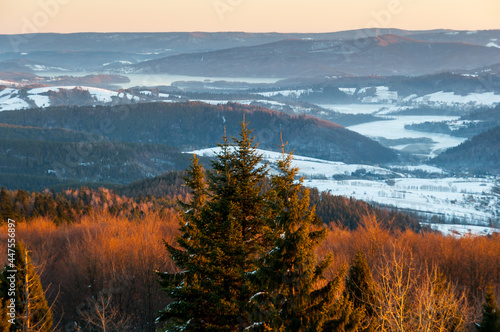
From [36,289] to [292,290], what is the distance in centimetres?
1884

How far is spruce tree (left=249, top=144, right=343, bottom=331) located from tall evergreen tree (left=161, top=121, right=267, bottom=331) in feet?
14.2

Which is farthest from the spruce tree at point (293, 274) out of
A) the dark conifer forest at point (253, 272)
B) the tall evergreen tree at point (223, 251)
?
the tall evergreen tree at point (223, 251)

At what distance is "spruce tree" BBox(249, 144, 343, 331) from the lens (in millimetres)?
18375

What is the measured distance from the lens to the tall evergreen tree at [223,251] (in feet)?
79.6

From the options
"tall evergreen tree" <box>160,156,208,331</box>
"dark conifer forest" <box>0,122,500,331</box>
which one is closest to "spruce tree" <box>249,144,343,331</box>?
"dark conifer forest" <box>0,122,500,331</box>

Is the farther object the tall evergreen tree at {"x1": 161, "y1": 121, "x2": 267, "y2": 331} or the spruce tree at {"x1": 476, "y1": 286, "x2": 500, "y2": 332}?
the spruce tree at {"x1": 476, "y1": 286, "x2": 500, "y2": 332}

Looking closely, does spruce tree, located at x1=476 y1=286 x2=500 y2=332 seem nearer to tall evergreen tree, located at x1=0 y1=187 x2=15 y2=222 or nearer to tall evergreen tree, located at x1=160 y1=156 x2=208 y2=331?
tall evergreen tree, located at x1=160 y1=156 x2=208 y2=331

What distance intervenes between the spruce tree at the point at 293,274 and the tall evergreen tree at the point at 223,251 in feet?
14.2

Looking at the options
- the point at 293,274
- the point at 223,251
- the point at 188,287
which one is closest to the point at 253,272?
the point at 293,274

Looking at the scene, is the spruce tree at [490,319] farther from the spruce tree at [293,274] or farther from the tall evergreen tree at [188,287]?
the tall evergreen tree at [188,287]

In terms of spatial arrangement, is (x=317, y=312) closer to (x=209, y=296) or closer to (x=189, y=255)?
(x=209, y=296)

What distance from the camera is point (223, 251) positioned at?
2459 centimetres

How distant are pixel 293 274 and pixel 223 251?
6579 millimetres

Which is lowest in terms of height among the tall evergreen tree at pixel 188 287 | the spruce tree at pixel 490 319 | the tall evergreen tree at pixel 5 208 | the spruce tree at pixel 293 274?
the tall evergreen tree at pixel 5 208
